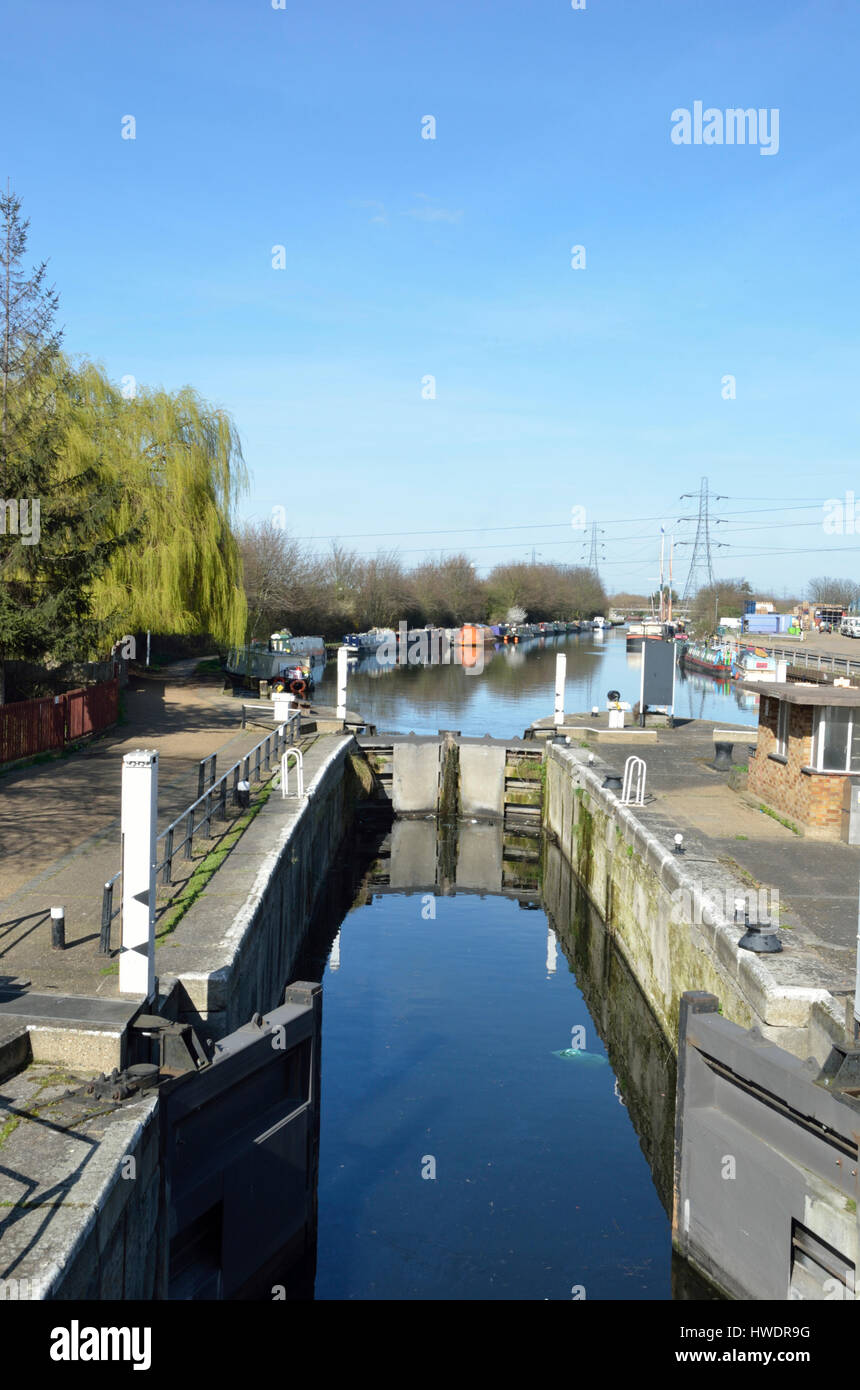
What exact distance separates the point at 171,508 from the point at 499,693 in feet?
97.0

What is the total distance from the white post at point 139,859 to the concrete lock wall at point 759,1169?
428 centimetres

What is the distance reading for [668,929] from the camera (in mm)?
12930

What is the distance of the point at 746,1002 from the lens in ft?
30.9

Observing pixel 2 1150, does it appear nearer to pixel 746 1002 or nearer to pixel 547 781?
pixel 746 1002

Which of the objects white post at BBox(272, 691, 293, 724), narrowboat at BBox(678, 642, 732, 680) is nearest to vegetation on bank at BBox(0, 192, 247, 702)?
white post at BBox(272, 691, 293, 724)

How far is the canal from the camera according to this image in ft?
29.7

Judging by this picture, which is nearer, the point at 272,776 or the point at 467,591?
the point at 272,776

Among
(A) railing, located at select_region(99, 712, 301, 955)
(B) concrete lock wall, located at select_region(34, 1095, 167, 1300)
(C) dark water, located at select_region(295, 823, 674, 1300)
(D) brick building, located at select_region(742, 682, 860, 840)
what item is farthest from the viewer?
(D) brick building, located at select_region(742, 682, 860, 840)

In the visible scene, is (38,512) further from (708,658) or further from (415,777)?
(708,658)

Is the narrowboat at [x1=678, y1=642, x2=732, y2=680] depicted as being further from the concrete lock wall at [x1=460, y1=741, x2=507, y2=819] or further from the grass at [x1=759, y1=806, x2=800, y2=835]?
the grass at [x1=759, y1=806, x2=800, y2=835]

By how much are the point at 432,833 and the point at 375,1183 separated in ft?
54.8

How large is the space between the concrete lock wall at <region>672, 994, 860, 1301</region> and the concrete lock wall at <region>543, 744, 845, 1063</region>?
29.0 inches

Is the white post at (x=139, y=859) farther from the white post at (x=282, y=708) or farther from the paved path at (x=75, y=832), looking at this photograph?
the white post at (x=282, y=708)
